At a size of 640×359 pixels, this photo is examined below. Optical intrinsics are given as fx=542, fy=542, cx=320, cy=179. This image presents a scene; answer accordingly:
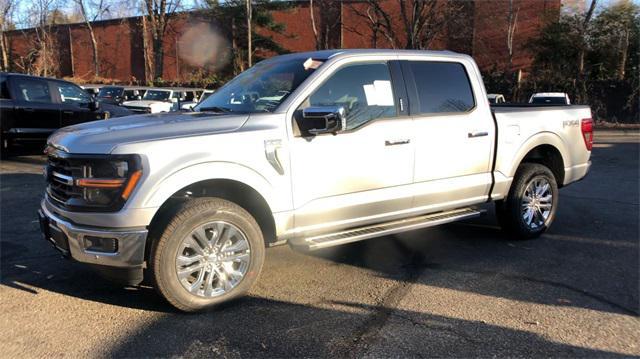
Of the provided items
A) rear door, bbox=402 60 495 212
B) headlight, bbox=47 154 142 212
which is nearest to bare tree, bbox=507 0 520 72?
rear door, bbox=402 60 495 212

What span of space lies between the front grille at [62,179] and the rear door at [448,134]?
113 inches

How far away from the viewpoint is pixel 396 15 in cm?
3778

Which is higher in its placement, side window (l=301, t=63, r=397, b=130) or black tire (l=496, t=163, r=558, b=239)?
side window (l=301, t=63, r=397, b=130)

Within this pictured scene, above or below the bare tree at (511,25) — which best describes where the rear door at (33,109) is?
below

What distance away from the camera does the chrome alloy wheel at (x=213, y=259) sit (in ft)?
12.9

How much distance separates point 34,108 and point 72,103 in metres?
0.85

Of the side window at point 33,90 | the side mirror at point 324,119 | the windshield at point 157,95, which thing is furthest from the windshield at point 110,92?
the side mirror at point 324,119

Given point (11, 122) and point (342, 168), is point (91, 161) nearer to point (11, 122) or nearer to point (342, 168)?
point (342, 168)

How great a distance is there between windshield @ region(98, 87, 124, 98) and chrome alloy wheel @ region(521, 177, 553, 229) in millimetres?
20775

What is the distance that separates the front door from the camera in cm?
438

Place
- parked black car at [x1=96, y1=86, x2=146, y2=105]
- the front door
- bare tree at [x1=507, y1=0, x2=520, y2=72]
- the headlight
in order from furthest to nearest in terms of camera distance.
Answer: bare tree at [x1=507, y1=0, x2=520, y2=72], parked black car at [x1=96, y1=86, x2=146, y2=105], the front door, the headlight

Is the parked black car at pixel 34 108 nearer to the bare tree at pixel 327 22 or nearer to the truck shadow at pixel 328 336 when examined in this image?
the truck shadow at pixel 328 336

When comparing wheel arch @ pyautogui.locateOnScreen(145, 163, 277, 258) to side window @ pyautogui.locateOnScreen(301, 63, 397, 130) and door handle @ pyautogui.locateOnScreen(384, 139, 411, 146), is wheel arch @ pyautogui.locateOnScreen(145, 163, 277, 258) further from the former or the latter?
door handle @ pyautogui.locateOnScreen(384, 139, 411, 146)

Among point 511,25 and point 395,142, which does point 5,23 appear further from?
point 395,142
